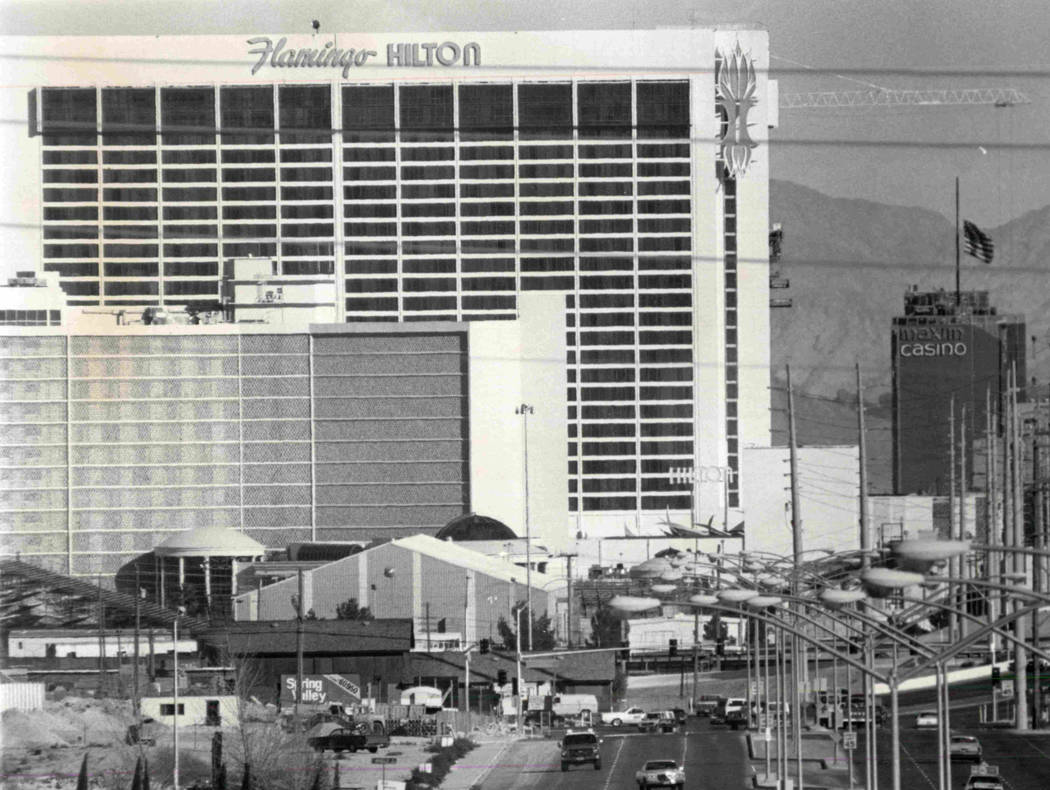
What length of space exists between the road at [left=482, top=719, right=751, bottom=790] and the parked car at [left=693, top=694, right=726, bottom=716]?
1408cm

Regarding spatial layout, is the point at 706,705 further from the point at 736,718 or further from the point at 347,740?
the point at 347,740

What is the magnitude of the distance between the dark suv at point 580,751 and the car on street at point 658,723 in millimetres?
25609

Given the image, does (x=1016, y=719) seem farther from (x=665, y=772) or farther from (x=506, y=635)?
(x=506, y=635)

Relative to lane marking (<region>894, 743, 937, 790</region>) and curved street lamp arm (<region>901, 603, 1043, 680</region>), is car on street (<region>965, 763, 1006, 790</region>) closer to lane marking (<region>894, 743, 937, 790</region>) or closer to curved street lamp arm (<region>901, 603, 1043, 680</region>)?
lane marking (<region>894, 743, 937, 790</region>)

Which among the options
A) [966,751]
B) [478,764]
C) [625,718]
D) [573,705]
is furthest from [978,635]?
[573,705]

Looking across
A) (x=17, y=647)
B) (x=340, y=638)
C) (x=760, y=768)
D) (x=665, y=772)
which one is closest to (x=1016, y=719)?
(x=760, y=768)

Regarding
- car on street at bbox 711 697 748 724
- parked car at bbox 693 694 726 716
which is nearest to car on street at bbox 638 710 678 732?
car on street at bbox 711 697 748 724

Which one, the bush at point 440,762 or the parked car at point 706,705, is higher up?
the bush at point 440,762

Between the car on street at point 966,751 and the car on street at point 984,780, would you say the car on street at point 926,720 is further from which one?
the car on street at point 984,780

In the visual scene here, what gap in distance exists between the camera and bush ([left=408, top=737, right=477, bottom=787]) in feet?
299

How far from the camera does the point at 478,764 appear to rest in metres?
104

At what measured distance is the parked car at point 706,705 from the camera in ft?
451

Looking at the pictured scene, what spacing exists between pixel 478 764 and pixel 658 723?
78.2ft

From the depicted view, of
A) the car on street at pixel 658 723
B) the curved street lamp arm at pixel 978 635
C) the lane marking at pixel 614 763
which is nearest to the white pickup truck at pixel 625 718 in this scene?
the car on street at pixel 658 723
